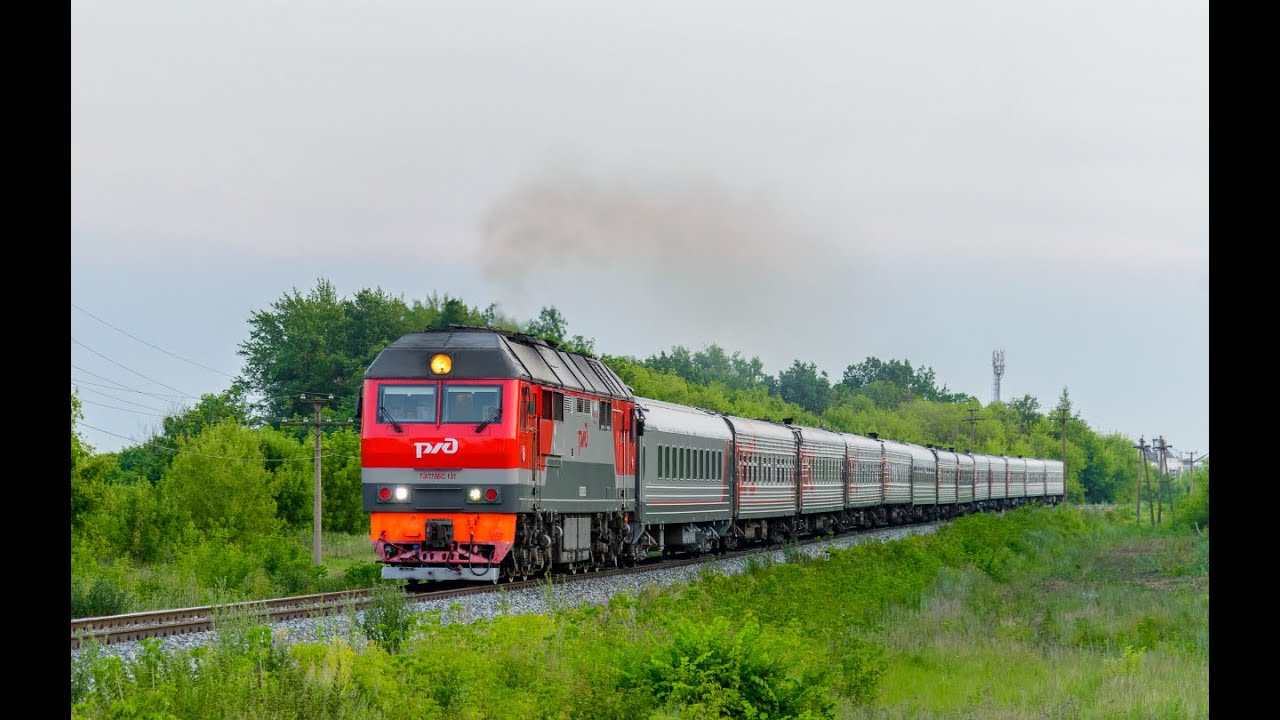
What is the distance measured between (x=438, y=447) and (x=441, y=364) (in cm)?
131

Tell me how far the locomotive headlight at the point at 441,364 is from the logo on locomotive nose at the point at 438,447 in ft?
3.52

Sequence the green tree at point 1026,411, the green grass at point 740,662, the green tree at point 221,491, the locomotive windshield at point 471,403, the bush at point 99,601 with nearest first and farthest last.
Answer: the green grass at point 740,662
the bush at point 99,601
the locomotive windshield at point 471,403
the green tree at point 221,491
the green tree at point 1026,411

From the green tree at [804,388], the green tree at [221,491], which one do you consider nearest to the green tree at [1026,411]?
the green tree at [804,388]

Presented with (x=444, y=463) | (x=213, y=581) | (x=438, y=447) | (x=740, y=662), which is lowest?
(x=213, y=581)

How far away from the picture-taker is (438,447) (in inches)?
842

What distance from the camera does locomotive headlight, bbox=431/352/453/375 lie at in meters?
21.5

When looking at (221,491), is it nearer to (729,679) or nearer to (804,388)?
(729,679)

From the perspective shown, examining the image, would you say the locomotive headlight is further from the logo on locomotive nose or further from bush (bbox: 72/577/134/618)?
bush (bbox: 72/577/134/618)

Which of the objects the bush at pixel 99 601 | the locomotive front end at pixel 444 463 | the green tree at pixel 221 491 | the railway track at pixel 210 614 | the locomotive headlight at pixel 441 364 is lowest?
the green tree at pixel 221 491

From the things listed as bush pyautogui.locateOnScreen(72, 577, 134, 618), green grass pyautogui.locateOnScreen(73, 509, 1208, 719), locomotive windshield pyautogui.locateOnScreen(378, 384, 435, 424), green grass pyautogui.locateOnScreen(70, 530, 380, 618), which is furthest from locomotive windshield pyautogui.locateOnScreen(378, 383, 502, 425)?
bush pyautogui.locateOnScreen(72, 577, 134, 618)

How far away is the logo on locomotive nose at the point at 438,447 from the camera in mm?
21344

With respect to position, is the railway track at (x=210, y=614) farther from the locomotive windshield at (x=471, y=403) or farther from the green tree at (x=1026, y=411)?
the green tree at (x=1026, y=411)

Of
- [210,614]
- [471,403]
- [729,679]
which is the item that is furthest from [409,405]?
[729,679]

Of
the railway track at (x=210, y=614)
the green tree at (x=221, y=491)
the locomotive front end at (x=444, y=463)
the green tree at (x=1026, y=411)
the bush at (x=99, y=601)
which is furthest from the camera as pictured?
the green tree at (x=1026, y=411)
